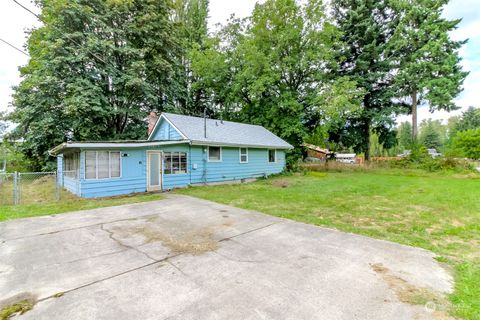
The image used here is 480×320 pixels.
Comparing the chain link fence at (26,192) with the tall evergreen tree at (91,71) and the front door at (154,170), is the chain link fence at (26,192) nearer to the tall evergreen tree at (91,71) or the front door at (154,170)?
the front door at (154,170)

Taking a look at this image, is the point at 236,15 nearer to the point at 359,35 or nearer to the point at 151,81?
the point at 151,81

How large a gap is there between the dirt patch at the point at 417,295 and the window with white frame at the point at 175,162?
32.4 ft

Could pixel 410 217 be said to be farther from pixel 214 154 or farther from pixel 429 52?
pixel 429 52

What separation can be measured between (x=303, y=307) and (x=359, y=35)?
26.9m

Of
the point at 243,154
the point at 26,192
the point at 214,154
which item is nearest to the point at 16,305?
the point at 214,154

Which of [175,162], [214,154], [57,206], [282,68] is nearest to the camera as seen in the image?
[57,206]

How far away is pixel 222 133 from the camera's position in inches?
568

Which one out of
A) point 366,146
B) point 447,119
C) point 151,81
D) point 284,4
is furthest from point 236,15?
point 447,119

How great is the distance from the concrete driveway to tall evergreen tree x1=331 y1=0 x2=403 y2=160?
72.9 ft

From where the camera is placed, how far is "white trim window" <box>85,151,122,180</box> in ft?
29.3

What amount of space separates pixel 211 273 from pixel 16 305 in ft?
7.17

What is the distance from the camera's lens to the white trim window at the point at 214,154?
12.9 meters

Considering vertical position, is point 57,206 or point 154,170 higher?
point 154,170

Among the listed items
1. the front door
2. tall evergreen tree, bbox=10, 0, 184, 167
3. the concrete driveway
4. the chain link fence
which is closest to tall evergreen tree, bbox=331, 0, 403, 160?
tall evergreen tree, bbox=10, 0, 184, 167
